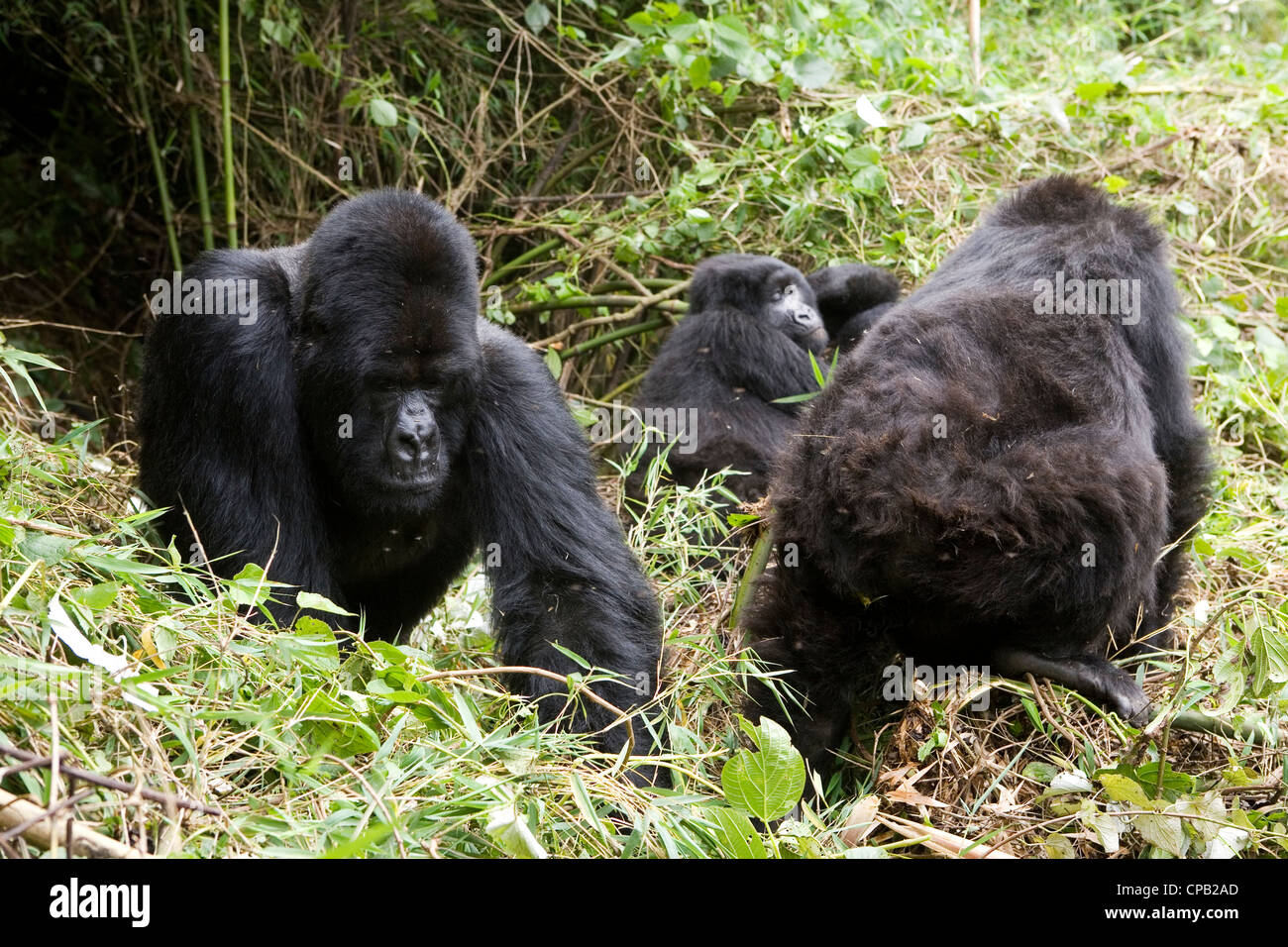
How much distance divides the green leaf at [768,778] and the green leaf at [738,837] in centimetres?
8

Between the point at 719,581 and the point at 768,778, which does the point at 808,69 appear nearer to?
the point at 719,581

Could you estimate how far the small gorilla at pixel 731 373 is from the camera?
5.62 metres

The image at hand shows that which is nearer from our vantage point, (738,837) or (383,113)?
(738,837)

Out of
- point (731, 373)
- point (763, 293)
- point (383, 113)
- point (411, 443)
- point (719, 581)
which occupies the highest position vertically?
point (383, 113)

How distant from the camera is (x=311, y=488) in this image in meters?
3.50

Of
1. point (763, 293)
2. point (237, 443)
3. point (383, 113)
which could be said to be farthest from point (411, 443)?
point (383, 113)

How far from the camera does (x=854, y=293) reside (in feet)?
20.0

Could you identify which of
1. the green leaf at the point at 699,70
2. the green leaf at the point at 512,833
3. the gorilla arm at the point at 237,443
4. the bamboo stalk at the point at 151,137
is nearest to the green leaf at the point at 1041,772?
the green leaf at the point at 512,833

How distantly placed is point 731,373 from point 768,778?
3385mm

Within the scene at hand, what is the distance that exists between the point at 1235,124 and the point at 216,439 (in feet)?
17.3

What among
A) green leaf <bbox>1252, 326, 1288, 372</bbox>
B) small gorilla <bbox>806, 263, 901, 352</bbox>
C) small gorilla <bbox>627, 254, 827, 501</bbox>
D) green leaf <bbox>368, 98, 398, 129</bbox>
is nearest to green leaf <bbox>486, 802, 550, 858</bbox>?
small gorilla <bbox>627, 254, 827, 501</bbox>

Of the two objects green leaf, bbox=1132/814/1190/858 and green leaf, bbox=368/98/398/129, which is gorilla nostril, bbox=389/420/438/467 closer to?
green leaf, bbox=1132/814/1190/858

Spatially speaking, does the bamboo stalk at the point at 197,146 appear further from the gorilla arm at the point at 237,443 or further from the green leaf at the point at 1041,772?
the green leaf at the point at 1041,772
